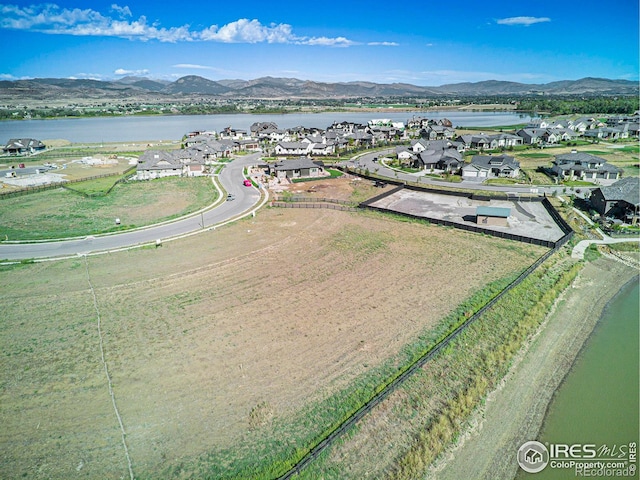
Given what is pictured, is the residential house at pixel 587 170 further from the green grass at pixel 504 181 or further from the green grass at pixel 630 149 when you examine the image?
the green grass at pixel 630 149

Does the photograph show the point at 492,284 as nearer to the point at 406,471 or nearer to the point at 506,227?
the point at 506,227

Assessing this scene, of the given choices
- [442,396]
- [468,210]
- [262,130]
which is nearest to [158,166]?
[468,210]

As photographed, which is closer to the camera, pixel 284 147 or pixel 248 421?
pixel 248 421

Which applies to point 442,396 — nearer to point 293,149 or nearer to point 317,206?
point 317,206

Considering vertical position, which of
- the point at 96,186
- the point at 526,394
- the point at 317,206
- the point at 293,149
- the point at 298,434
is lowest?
the point at 526,394

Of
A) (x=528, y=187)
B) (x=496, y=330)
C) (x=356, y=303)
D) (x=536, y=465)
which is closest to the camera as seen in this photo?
(x=536, y=465)

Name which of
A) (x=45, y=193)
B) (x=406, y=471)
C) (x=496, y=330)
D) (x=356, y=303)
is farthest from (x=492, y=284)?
(x=45, y=193)
